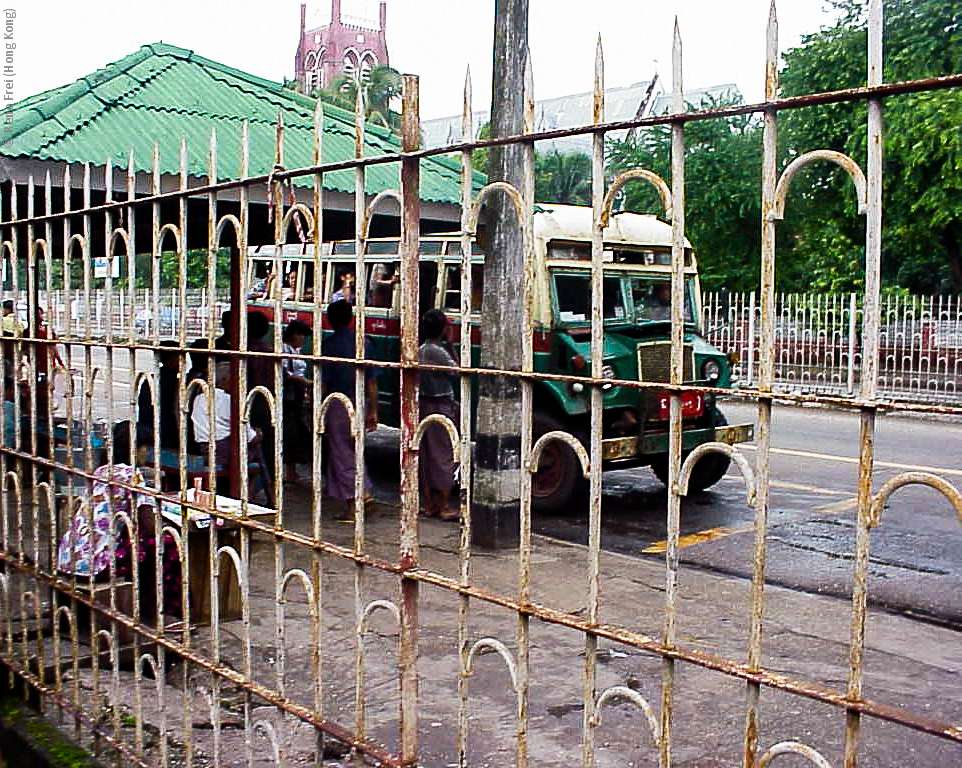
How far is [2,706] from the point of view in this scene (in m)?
3.79

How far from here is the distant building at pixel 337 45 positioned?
198 ft

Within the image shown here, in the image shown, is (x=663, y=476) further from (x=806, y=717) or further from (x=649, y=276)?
(x=806, y=717)

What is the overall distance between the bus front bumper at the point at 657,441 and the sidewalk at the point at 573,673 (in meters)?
0.74

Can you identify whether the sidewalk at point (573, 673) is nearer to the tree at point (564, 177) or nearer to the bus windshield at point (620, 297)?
the bus windshield at point (620, 297)

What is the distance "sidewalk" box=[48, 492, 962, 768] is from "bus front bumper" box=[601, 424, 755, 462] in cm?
74

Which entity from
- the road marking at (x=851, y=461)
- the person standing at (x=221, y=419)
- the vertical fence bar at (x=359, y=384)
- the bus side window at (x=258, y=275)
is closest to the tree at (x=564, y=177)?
the bus side window at (x=258, y=275)

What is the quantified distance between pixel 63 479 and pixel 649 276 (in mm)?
4604

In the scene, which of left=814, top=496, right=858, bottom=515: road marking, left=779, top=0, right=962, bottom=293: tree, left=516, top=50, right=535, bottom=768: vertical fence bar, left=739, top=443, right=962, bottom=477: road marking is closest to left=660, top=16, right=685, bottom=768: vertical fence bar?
left=516, top=50, right=535, bottom=768: vertical fence bar

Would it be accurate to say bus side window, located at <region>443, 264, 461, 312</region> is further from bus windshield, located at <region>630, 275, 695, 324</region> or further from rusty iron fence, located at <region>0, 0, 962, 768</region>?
rusty iron fence, located at <region>0, 0, 962, 768</region>

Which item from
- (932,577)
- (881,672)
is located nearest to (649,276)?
(932,577)

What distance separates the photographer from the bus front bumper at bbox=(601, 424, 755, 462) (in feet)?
19.1

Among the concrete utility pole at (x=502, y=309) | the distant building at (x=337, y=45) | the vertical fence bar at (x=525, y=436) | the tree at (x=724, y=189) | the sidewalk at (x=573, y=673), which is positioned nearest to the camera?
the vertical fence bar at (x=525, y=436)

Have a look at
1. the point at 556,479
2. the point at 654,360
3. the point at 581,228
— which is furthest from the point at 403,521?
the point at 581,228

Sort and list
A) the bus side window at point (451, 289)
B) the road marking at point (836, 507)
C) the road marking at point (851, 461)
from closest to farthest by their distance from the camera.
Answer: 1. the road marking at point (836, 507)
2. the bus side window at point (451, 289)
3. the road marking at point (851, 461)
